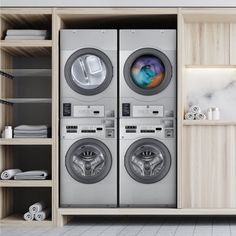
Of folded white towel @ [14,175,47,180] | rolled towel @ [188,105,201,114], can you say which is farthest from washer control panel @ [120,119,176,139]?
folded white towel @ [14,175,47,180]

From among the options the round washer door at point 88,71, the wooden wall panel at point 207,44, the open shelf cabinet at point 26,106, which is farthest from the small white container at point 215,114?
the open shelf cabinet at point 26,106

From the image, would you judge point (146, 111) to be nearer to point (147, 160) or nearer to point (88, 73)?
point (147, 160)

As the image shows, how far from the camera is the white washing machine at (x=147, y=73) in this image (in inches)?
214

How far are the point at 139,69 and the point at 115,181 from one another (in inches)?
38.7

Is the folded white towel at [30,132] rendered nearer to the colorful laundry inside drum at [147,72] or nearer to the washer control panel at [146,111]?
the washer control panel at [146,111]

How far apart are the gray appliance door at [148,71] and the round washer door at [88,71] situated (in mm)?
179

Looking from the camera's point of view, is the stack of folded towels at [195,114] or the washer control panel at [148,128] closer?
the washer control panel at [148,128]

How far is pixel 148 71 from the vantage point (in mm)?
5484

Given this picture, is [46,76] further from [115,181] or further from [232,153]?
[232,153]

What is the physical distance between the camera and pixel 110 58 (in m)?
5.47

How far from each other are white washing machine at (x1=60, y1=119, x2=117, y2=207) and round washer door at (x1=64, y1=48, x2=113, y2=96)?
0.29 metres

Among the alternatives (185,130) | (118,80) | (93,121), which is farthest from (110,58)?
(185,130)

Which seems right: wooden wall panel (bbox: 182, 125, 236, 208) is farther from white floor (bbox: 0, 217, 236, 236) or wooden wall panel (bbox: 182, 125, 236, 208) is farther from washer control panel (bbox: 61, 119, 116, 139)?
washer control panel (bbox: 61, 119, 116, 139)

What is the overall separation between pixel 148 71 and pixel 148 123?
0.45m
